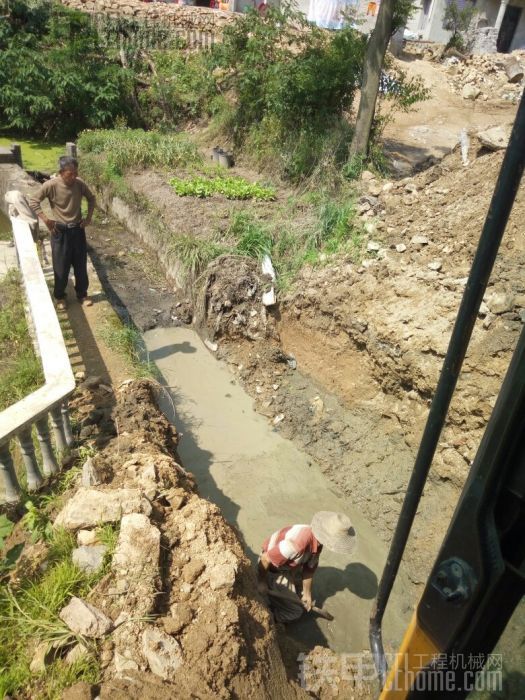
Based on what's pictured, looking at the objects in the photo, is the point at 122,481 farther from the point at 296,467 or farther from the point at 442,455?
the point at 442,455

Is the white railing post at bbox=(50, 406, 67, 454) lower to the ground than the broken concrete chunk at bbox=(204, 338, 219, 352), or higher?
higher

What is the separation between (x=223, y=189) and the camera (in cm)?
987

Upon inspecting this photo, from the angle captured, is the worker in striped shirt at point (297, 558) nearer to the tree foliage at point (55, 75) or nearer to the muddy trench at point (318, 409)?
the muddy trench at point (318, 409)

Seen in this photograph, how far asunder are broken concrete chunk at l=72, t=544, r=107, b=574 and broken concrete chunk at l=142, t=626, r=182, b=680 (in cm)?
47

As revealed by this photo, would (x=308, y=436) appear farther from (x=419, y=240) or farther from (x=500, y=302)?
(x=419, y=240)

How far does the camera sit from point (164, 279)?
28.9 feet

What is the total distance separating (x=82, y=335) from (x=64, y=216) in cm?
149

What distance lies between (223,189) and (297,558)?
783cm

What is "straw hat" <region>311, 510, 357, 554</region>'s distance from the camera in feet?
12.1

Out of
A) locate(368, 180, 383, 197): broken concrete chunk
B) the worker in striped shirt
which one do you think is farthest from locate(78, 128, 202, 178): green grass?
the worker in striped shirt

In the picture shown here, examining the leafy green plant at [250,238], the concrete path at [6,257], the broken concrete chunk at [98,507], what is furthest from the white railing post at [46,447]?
the leafy green plant at [250,238]

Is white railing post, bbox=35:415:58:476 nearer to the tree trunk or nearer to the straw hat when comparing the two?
the straw hat

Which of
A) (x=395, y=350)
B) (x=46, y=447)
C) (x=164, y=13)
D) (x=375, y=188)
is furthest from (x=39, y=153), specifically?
(x=46, y=447)

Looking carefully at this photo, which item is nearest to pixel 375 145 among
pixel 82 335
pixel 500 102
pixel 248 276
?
pixel 248 276
